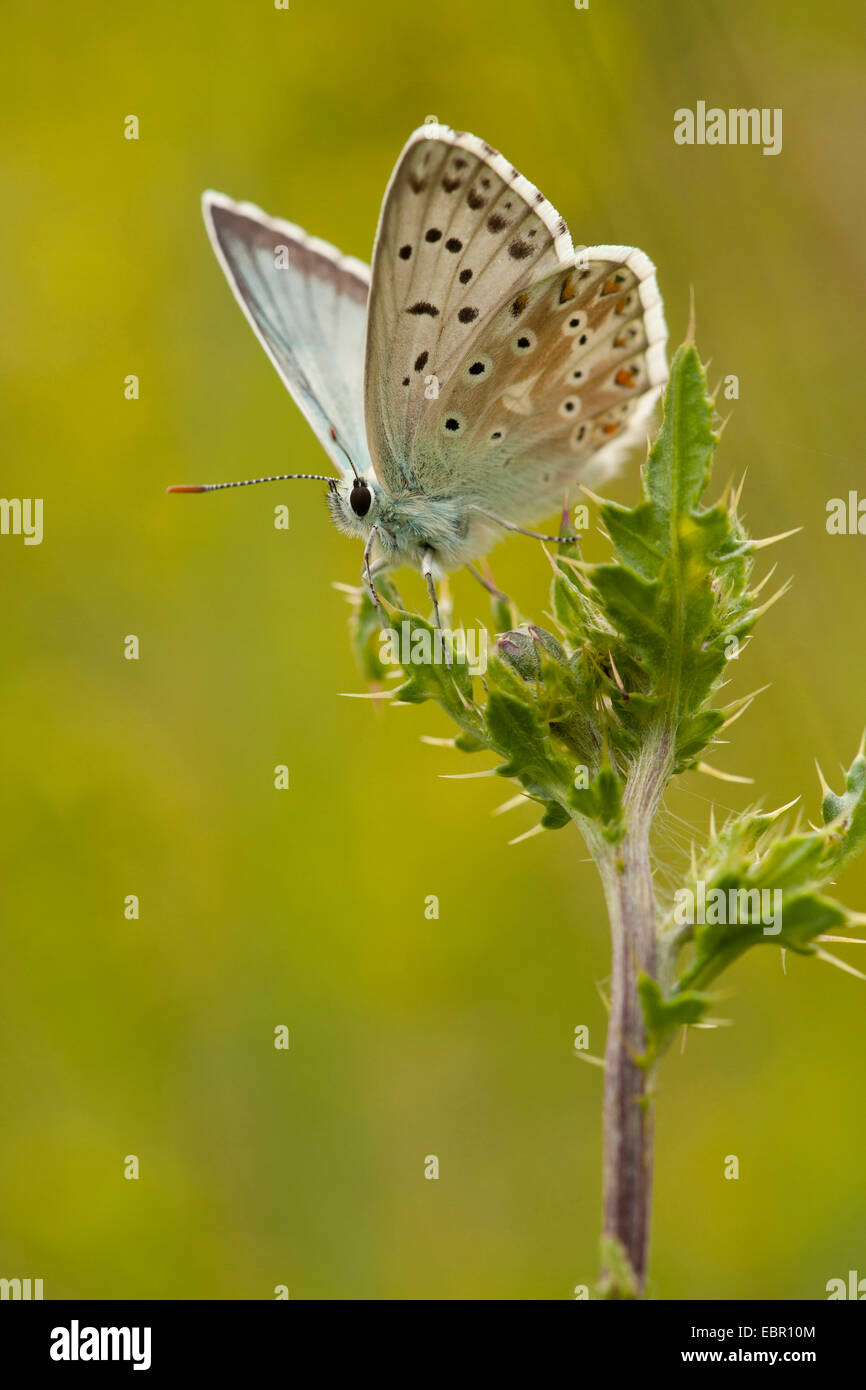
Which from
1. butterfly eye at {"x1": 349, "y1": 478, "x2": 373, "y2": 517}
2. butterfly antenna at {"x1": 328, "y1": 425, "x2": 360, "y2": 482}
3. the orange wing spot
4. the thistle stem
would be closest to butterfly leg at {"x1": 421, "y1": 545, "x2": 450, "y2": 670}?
butterfly eye at {"x1": 349, "y1": 478, "x2": 373, "y2": 517}

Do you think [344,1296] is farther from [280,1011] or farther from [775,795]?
[775,795]

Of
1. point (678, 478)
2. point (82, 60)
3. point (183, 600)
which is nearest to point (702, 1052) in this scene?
point (183, 600)

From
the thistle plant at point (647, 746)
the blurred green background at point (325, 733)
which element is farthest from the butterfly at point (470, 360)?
the blurred green background at point (325, 733)

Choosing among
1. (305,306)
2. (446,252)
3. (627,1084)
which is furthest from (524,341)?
(627,1084)

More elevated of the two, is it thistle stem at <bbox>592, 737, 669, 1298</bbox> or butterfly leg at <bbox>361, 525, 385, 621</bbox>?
butterfly leg at <bbox>361, 525, 385, 621</bbox>

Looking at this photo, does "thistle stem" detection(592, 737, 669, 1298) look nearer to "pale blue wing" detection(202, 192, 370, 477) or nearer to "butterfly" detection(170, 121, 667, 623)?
"butterfly" detection(170, 121, 667, 623)

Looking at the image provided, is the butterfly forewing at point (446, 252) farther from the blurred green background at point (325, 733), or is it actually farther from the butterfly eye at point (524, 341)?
the blurred green background at point (325, 733)
